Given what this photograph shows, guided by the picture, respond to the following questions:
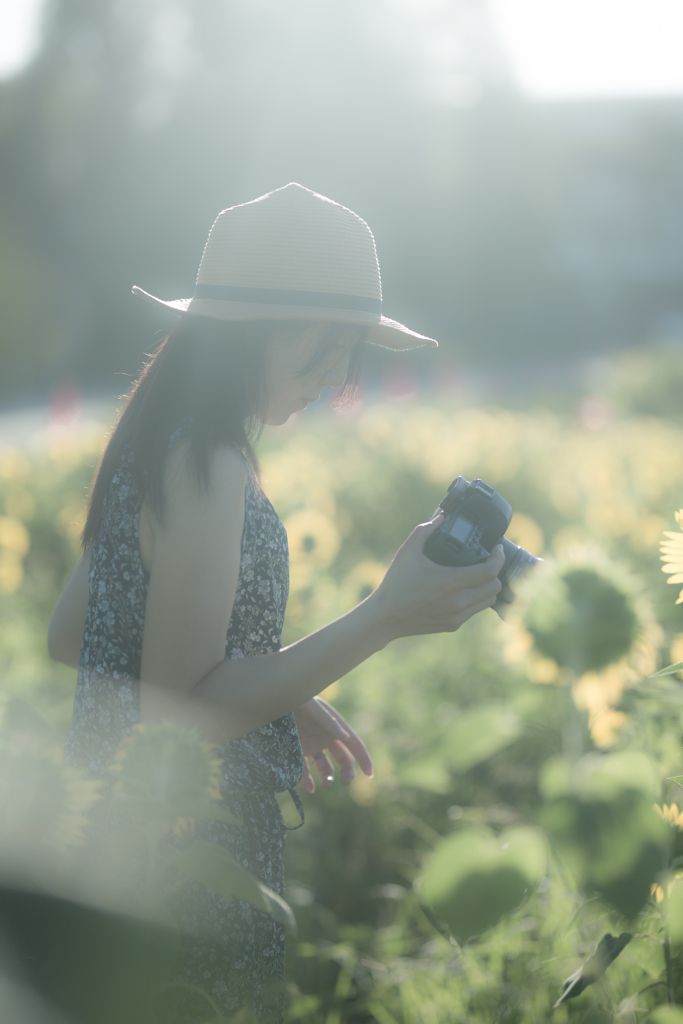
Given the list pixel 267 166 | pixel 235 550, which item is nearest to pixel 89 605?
pixel 235 550

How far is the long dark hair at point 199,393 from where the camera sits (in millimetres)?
1063

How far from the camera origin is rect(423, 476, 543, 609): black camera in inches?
38.2

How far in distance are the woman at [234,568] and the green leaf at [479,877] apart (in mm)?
244

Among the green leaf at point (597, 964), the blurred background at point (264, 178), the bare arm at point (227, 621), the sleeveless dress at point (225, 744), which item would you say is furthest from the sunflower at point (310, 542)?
the blurred background at point (264, 178)

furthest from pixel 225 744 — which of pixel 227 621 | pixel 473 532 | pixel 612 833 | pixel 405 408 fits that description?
pixel 405 408

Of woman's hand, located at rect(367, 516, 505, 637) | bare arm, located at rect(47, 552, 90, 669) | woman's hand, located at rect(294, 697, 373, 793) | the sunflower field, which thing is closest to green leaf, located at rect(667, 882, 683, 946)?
the sunflower field

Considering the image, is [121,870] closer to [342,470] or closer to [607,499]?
[607,499]

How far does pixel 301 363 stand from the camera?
112 cm

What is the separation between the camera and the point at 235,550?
1.00m

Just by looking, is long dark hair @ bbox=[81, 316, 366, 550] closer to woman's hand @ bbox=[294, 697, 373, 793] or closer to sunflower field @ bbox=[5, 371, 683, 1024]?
sunflower field @ bbox=[5, 371, 683, 1024]

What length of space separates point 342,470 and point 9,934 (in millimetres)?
4163

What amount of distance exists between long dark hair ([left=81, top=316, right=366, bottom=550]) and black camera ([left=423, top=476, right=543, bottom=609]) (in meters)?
0.29

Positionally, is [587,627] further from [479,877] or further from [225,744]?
[225,744]

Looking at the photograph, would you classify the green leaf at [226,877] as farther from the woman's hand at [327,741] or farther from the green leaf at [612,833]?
the woman's hand at [327,741]
